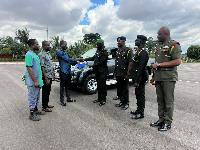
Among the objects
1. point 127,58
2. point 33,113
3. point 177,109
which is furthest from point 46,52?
point 177,109

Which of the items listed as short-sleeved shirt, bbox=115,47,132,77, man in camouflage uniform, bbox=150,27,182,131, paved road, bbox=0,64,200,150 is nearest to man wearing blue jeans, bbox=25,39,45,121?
paved road, bbox=0,64,200,150

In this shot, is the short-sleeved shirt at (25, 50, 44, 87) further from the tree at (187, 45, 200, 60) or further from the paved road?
the tree at (187, 45, 200, 60)

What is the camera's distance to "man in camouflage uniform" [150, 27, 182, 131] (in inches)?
116

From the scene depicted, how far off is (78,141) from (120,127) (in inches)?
39.7

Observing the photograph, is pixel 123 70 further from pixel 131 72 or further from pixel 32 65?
pixel 32 65

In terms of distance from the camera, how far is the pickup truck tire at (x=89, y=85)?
5.87m

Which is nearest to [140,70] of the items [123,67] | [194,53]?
[123,67]

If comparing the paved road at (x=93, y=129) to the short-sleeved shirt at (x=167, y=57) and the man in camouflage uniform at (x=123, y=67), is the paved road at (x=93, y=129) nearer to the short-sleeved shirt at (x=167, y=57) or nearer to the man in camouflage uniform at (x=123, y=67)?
the man in camouflage uniform at (x=123, y=67)

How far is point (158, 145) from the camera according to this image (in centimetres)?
264

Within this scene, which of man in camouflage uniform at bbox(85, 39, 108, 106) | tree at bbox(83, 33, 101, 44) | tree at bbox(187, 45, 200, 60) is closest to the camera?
man in camouflage uniform at bbox(85, 39, 108, 106)

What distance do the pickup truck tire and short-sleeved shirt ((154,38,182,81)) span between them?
3.12m

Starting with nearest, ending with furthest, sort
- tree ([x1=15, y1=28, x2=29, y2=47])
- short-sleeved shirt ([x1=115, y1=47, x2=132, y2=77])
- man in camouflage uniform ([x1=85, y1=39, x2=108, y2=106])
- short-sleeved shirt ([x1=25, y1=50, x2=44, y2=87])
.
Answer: short-sleeved shirt ([x1=25, y1=50, x2=44, y2=87]) → short-sleeved shirt ([x1=115, y1=47, x2=132, y2=77]) → man in camouflage uniform ([x1=85, y1=39, x2=108, y2=106]) → tree ([x1=15, y1=28, x2=29, y2=47])

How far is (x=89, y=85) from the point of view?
19.8 ft

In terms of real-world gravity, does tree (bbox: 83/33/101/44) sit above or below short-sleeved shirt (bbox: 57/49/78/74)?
above
